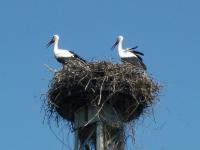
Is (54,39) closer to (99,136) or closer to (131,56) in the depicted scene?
(131,56)

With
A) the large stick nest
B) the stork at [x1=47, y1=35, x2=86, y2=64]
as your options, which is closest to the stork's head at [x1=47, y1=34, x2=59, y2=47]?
the stork at [x1=47, y1=35, x2=86, y2=64]

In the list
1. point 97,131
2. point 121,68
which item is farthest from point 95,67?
point 97,131

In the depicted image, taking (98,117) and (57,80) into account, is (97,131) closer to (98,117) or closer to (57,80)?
(98,117)

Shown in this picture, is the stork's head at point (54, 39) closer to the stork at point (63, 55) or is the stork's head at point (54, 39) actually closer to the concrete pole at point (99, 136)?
the stork at point (63, 55)

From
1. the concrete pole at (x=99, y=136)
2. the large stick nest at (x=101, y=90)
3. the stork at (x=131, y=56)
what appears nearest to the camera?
the concrete pole at (x=99, y=136)

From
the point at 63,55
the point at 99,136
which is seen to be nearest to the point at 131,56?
the point at 63,55

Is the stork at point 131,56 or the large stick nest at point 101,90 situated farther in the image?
the stork at point 131,56

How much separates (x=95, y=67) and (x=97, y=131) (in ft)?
4.55

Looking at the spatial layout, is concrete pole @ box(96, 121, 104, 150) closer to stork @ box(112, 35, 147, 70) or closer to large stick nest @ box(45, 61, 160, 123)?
large stick nest @ box(45, 61, 160, 123)

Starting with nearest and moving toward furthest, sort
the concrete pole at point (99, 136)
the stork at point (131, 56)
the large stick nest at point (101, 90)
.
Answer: the concrete pole at point (99, 136) < the large stick nest at point (101, 90) < the stork at point (131, 56)

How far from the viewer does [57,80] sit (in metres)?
12.8

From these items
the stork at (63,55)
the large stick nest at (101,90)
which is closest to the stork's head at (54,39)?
the stork at (63,55)

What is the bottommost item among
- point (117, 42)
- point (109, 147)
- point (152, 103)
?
point (109, 147)

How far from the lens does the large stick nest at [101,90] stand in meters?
12.3
